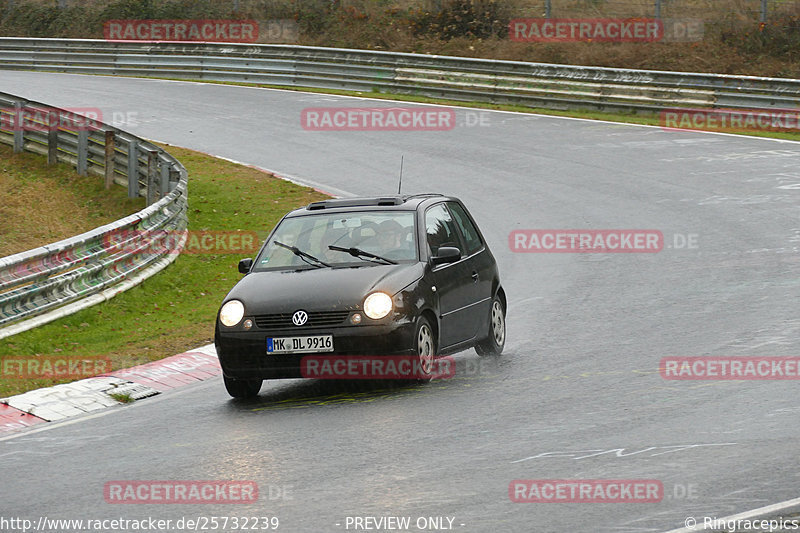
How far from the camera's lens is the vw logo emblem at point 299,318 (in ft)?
34.2

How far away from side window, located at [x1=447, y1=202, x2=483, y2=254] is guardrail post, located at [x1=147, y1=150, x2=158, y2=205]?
9.61m

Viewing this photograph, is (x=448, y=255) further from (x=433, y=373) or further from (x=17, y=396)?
(x=17, y=396)

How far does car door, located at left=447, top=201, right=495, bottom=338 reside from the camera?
39.4 feet

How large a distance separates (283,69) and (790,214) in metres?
19.5

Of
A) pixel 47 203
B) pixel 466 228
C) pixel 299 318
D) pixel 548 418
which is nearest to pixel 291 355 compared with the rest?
pixel 299 318

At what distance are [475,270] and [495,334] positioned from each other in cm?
68

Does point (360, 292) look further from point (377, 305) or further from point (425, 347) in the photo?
point (425, 347)

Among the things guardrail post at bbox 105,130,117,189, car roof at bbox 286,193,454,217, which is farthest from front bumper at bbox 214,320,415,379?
guardrail post at bbox 105,130,117,189

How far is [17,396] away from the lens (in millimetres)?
10891

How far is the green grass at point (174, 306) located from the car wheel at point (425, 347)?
3.13 m

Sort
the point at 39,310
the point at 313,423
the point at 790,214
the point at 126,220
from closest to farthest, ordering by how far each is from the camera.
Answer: the point at 313,423 < the point at 39,310 < the point at 126,220 < the point at 790,214

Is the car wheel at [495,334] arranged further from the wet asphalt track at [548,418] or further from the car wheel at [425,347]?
the car wheel at [425,347]

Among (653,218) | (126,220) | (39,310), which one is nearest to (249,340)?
(39,310)

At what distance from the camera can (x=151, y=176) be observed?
70.4ft
